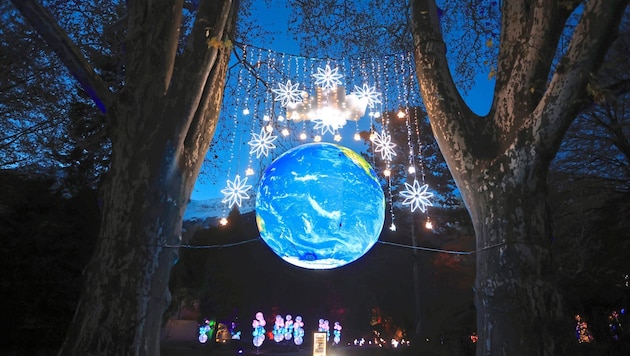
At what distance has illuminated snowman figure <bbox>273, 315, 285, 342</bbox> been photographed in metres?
30.4

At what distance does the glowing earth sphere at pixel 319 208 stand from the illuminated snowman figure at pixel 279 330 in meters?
28.3

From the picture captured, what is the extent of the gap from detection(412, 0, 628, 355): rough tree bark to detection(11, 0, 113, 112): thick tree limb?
164 inches

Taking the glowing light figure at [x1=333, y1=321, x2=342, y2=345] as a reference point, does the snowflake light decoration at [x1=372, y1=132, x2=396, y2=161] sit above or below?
above

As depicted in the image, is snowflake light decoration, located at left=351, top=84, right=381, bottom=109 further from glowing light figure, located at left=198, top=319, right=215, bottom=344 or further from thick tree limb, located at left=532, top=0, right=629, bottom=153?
glowing light figure, located at left=198, top=319, right=215, bottom=344

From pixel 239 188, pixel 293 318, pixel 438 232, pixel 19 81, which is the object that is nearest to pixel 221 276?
pixel 293 318

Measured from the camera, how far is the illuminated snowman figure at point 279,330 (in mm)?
30375

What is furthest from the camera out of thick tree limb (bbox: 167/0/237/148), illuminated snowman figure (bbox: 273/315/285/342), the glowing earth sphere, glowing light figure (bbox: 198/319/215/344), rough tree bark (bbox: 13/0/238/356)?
illuminated snowman figure (bbox: 273/315/285/342)

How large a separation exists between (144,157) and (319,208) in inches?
77.2

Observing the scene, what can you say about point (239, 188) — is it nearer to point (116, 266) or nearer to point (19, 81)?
point (116, 266)

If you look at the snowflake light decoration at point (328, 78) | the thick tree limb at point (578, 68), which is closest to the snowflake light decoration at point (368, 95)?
the snowflake light decoration at point (328, 78)

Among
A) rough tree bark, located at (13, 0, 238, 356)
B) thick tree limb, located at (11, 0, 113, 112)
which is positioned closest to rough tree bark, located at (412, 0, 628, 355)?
rough tree bark, located at (13, 0, 238, 356)

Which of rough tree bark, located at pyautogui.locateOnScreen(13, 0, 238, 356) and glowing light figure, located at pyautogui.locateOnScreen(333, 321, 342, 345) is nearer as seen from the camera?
rough tree bark, located at pyautogui.locateOnScreen(13, 0, 238, 356)

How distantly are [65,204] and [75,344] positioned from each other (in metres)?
10.8

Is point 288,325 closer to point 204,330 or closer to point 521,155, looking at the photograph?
point 204,330
